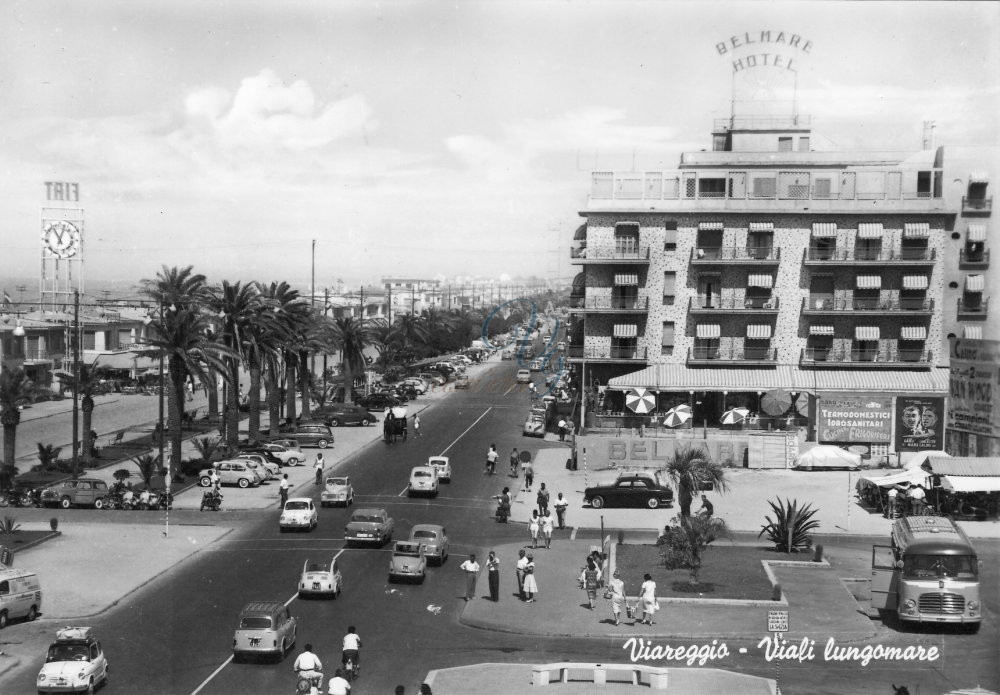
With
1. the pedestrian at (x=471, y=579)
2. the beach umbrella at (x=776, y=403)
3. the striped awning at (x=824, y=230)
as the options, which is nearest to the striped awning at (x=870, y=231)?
the striped awning at (x=824, y=230)

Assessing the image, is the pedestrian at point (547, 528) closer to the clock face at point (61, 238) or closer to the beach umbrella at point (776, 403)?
the beach umbrella at point (776, 403)

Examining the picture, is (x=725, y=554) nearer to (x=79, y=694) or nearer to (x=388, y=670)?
(x=388, y=670)

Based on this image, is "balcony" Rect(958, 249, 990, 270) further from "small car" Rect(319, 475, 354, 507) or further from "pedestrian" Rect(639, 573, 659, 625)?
"pedestrian" Rect(639, 573, 659, 625)

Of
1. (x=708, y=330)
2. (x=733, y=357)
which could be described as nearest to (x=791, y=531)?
(x=708, y=330)

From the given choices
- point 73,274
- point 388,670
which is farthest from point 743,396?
point 73,274

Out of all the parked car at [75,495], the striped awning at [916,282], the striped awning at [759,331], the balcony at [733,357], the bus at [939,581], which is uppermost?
the striped awning at [916,282]

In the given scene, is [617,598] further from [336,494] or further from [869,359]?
[869,359]

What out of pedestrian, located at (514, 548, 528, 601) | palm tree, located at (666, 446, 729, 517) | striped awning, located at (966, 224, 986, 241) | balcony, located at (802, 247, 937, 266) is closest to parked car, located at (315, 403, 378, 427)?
balcony, located at (802, 247, 937, 266)
